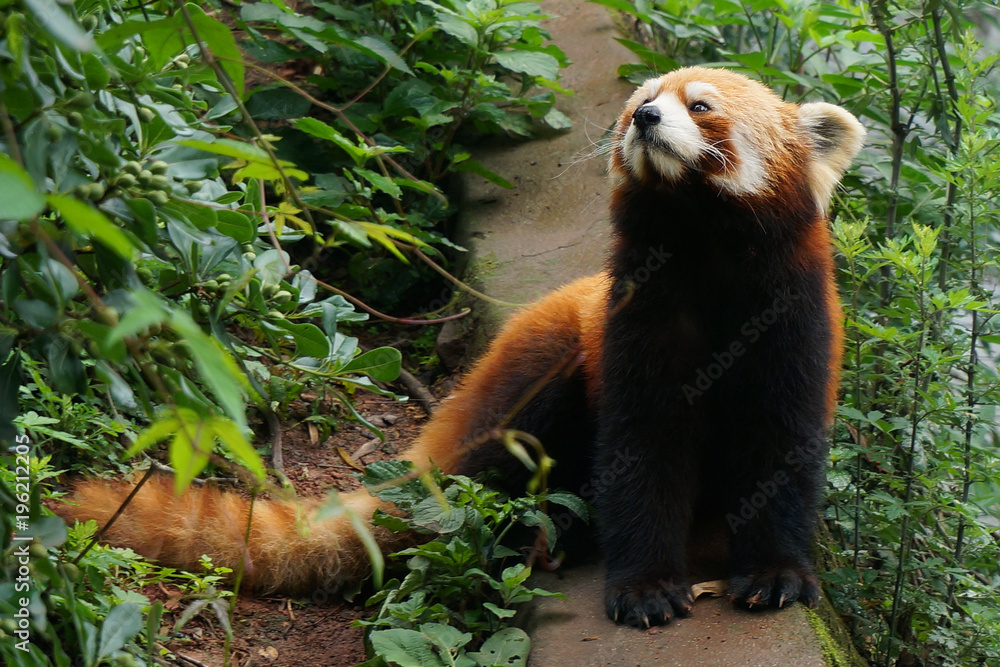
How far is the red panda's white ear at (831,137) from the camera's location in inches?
135

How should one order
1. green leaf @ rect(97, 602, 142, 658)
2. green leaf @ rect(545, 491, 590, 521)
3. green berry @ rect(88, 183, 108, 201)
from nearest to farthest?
green berry @ rect(88, 183, 108, 201), green leaf @ rect(97, 602, 142, 658), green leaf @ rect(545, 491, 590, 521)

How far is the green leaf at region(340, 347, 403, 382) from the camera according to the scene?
2674 mm

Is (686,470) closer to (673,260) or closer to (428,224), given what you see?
(673,260)

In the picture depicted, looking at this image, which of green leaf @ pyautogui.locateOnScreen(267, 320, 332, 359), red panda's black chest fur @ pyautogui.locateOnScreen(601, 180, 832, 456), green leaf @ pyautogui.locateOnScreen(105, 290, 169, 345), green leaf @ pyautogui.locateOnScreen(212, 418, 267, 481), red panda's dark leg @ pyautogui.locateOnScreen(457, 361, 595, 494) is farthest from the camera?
red panda's dark leg @ pyautogui.locateOnScreen(457, 361, 595, 494)

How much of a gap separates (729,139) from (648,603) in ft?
5.42

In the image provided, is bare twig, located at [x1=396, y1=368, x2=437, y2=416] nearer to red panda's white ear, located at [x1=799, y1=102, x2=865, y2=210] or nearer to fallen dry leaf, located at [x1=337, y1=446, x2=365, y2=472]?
fallen dry leaf, located at [x1=337, y1=446, x2=365, y2=472]

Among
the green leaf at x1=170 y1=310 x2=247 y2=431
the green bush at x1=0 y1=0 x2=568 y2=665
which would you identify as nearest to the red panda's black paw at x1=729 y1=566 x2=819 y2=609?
the green bush at x1=0 y1=0 x2=568 y2=665

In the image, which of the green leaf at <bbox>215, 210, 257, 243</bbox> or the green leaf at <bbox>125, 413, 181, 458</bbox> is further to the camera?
the green leaf at <bbox>215, 210, 257, 243</bbox>

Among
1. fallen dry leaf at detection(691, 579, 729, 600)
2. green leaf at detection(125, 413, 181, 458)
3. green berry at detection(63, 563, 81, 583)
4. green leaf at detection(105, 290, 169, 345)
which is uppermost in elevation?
green leaf at detection(105, 290, 169, 345)

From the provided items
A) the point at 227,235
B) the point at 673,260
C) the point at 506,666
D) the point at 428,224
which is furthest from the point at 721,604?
the point at 428,224

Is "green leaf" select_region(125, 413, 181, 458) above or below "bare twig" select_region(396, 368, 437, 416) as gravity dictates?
above

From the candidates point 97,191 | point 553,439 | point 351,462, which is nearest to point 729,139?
point 553,439

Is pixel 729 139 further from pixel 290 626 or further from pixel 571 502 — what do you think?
pixel 290 626

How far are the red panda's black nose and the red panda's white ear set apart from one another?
682 millimetres
